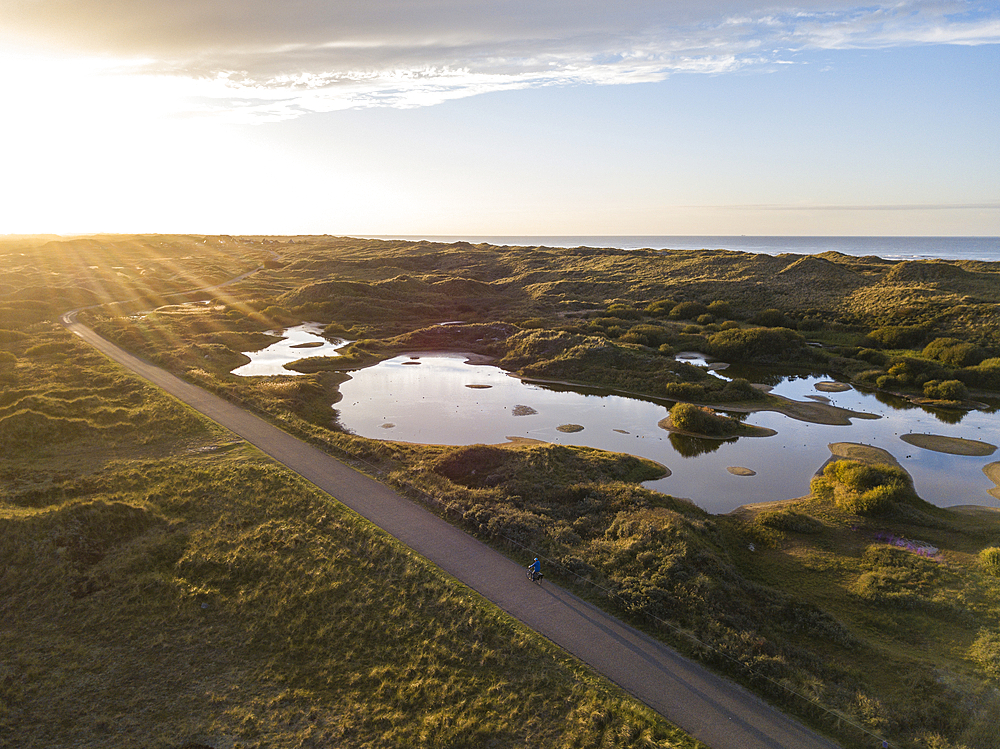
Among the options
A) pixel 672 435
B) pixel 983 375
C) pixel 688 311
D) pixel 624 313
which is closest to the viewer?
pixel 672 435

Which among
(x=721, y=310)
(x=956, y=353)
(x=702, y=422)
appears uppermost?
(x=721, y=310)

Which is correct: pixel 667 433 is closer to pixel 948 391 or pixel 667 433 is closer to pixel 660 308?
pixel 948 391

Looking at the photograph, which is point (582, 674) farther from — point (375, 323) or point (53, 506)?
point (375, 323)

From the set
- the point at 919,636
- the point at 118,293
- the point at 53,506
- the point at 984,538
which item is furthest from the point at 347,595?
the point at 118,293

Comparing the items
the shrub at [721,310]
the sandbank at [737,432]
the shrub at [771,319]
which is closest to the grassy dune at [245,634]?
the sandbank at [737,432]

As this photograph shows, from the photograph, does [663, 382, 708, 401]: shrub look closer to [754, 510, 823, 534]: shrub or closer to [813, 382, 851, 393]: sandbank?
[813, 382, 851, 393]: sandbank

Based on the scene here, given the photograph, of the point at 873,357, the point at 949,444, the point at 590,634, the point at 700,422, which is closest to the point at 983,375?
the point at 873,357
